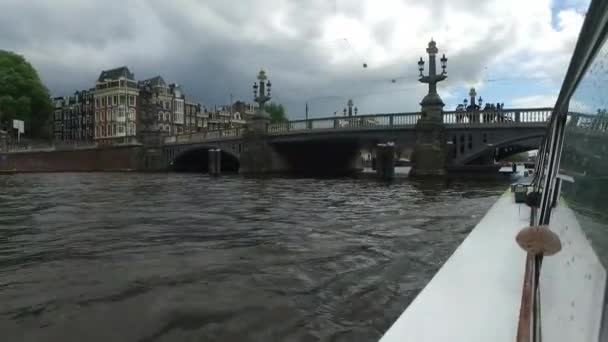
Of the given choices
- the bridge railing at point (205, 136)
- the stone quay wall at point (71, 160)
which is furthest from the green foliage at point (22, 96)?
the bridge railing at point (205, 136)

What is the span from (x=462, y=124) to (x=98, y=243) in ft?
74.2

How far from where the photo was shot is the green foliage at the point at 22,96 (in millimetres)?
53959

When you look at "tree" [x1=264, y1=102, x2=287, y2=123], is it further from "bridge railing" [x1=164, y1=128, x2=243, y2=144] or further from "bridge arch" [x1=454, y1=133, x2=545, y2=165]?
"bridge arch" [x1=454, y1=133, x2=545, y2=165]

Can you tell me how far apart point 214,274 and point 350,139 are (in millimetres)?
25539

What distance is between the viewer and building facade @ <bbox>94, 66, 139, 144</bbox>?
66500 millimetres

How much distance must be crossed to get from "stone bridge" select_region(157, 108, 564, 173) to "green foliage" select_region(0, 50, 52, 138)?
27.0 m

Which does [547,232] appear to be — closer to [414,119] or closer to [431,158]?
[431,158]

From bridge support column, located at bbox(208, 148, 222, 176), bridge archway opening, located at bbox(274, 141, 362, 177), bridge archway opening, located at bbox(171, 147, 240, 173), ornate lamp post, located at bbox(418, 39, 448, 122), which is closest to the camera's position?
ornate lamp post, located at bbox(418, 39, 448, 122)

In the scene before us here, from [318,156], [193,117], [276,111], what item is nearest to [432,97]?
[318,156]

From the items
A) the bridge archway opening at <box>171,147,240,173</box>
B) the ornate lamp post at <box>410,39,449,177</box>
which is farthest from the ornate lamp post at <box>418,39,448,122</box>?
the bridge archway opening at <box>171,147,240,173</box>

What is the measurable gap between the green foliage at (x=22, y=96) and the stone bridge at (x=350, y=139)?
88.7 feet

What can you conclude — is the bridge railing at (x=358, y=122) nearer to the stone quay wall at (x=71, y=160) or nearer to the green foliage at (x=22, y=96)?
the stone quay wall at (x=71, y=160)

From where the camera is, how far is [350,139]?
29172 mm

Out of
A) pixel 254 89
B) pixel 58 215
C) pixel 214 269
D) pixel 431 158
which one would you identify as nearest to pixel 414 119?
pixel 431 158
